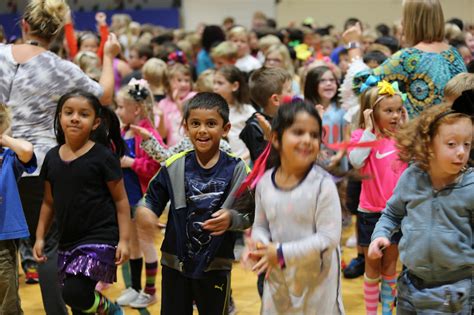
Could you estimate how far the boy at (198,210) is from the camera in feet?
12.8

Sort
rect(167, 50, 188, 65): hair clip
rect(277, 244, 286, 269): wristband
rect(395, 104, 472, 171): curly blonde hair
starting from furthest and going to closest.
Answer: rect(167, 50, 188, 65): hair clip → rect(395, 104, 472, 171): curly blonde hair → rect(277, 244, 286, 269): wristband

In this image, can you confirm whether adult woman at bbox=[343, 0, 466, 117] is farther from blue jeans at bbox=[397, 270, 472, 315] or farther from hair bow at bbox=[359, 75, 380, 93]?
blue jeans at bbox=[397, 270, 472, 315]

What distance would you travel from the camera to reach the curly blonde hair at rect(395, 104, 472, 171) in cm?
345

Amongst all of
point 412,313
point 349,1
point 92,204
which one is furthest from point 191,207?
point 349,1

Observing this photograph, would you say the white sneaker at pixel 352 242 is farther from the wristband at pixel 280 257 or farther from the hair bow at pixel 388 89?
the wristband at pixel 280 257

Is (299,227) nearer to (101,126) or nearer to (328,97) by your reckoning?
(101,126)

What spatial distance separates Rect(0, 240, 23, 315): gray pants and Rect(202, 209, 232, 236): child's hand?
1.35 metres

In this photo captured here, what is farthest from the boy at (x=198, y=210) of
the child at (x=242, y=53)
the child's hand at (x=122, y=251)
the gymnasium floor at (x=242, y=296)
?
the child at (x=242, y=53)

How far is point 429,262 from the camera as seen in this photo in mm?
3416

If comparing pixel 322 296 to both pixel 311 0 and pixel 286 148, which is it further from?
pixel 311 0

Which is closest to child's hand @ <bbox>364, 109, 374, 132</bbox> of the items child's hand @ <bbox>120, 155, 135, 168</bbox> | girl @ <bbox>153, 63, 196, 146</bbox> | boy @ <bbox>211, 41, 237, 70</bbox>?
child's hand @ <bbox>120, 155, 135, 168</bbox>

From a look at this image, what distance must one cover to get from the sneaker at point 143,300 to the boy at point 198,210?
5.56 ft

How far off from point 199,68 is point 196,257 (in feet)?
25.0

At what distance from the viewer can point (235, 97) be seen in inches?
273
